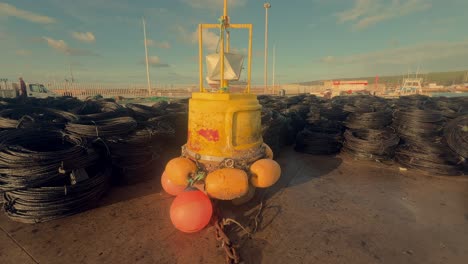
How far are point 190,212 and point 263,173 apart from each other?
131 cm

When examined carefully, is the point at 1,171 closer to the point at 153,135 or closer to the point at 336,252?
the point at 153,135

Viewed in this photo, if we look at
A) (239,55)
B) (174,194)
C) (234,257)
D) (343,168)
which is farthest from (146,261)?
(343,168)

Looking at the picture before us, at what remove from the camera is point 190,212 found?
2.89 meters

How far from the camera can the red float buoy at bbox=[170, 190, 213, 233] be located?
289 centimetres

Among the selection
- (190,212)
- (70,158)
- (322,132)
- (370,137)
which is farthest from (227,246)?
(322,132)

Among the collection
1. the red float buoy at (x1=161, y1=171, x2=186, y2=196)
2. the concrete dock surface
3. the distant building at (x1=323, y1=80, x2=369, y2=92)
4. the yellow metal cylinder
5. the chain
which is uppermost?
the distant building at (x1=323, y1=80, x2=369, y2=92)

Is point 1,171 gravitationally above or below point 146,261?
above

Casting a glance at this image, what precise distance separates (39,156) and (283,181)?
4.50 metres

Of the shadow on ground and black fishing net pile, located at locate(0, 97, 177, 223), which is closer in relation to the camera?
the shadow on ground

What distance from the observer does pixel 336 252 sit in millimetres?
2859

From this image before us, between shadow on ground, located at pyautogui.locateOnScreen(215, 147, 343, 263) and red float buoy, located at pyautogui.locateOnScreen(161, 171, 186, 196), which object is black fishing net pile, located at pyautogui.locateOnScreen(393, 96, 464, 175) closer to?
shadow on ground, located at pyautogui.locateOnScreen(215, 147, 343, 263)

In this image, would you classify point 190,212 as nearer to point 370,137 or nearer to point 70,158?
point 70,158

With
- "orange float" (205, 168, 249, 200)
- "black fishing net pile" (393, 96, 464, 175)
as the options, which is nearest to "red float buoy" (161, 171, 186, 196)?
"orange float" (205, 168, 249, 200)

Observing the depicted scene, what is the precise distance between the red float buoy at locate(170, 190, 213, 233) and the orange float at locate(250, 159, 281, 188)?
940mm
